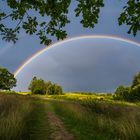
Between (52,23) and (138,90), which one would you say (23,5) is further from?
(138,90)

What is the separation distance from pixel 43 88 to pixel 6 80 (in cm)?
3836

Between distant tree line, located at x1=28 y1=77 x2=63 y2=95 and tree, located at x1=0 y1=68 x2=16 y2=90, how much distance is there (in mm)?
31064

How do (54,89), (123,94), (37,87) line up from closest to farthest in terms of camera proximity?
(123,94), (37,87), (54,89)

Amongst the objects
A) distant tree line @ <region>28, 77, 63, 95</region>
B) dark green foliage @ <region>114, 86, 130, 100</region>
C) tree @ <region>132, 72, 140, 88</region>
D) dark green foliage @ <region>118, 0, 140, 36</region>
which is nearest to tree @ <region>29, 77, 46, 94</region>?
distant tree line @ <region>28, 77, 63, 95</region>

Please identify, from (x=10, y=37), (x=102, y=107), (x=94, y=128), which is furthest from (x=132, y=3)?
(x=102, y=107)

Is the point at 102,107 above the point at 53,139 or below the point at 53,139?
above

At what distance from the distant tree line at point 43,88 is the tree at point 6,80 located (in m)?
31.1

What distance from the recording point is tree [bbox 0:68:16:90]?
95312 millimetres

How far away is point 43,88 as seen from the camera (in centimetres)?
13388

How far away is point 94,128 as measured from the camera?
11102 mm

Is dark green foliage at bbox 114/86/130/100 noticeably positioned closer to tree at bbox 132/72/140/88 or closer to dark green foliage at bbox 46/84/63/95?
tree at bbox 132/72/140/88

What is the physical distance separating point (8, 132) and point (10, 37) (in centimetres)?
220

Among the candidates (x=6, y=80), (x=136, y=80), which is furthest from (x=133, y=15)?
(x=6, y=80)

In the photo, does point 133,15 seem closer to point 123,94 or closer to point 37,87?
point 123,94
